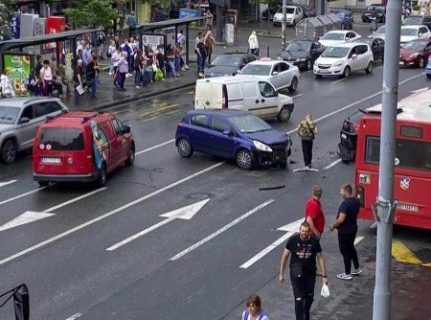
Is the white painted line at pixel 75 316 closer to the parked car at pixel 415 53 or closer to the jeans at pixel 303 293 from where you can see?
the jeans at pixel 303 293

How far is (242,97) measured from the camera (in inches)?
1226

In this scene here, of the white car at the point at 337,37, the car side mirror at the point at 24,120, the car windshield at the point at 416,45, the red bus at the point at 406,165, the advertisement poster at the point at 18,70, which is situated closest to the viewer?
the red bus at the point at 406,165

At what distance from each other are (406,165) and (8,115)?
1242 centimetres

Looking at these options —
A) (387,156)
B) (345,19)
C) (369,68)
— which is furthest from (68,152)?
(345,19)

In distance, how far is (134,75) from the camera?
41.9 meters

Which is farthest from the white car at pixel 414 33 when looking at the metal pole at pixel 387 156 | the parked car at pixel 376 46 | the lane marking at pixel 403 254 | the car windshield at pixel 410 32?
the metal pole at pixel 387 156

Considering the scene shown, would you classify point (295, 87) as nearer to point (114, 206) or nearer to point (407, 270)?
point (114, 206)

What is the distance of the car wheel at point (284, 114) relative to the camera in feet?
106

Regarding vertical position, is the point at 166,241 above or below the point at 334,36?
below

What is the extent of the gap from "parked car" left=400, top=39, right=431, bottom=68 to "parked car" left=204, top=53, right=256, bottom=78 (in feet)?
28.0

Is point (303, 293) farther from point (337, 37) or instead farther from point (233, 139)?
point (337, 37)

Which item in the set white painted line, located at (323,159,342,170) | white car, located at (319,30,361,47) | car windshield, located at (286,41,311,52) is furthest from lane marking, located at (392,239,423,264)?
white car, located at (319,30,361,47)

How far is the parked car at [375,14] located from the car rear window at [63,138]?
56081mm

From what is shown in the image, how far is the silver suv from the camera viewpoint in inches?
1022
